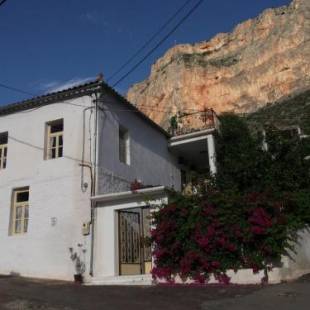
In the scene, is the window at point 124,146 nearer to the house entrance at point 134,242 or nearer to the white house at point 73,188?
the white house at point 73,188

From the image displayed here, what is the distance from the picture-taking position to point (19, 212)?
15.7 m

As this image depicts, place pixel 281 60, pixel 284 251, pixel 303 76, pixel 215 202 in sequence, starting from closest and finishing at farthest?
pixel 284 251
pixel 215 202
pixel 303 76
pixel 281 60

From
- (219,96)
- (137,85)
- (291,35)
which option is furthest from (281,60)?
(137,85)

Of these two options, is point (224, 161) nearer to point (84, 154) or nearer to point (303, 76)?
point (84, 154)

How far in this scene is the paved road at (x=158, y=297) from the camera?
8.48 metres

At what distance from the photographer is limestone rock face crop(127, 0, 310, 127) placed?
259 feet

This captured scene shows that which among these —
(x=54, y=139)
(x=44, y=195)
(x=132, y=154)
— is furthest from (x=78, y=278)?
(x=132, y=154)

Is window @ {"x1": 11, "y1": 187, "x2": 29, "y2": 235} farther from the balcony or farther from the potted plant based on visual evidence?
the balcony

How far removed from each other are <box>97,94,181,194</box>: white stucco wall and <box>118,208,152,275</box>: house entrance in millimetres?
1433

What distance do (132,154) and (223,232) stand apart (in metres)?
6.83

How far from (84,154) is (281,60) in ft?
243

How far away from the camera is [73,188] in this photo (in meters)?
14.5

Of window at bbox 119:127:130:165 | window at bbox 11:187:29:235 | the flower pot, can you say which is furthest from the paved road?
window at bbox 119:127:130:165

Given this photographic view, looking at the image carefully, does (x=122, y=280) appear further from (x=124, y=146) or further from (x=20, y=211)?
(x=124, y=146)
